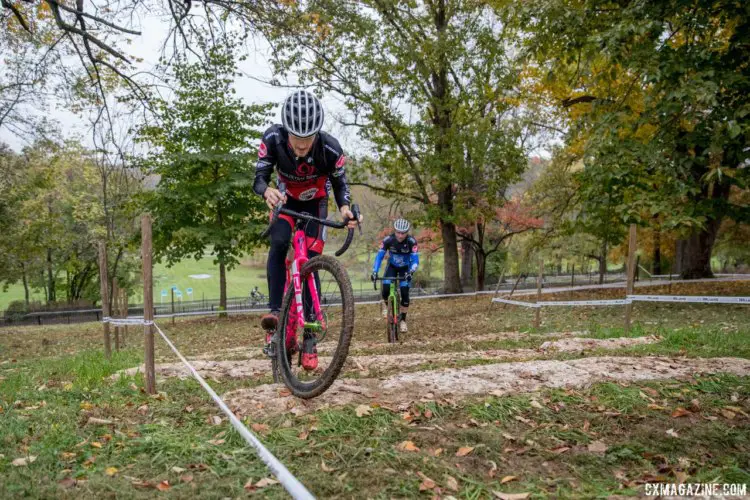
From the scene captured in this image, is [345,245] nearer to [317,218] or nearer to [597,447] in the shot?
[317,218]

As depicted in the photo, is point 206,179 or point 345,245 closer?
point 345,245

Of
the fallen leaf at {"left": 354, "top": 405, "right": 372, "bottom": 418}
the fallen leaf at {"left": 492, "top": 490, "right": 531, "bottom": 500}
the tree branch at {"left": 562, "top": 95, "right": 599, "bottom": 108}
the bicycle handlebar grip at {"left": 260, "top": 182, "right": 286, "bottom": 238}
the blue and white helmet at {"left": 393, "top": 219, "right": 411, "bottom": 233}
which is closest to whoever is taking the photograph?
the fallen leaf at {"left": 492, "top": 490, "right": 531, "bottom": 500}

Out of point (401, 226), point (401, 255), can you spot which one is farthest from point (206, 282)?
point (401, 226)

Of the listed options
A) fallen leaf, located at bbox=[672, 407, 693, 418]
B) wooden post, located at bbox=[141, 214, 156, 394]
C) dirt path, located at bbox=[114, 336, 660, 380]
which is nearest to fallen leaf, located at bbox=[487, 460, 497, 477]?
fallen leaf, located at bbox=[672, 407, 693, 418]

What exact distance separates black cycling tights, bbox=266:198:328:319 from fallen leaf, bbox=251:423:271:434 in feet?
3.66

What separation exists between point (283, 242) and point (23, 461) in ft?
7.99

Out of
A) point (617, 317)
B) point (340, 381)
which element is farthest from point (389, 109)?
point (340, 381)

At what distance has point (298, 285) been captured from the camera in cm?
444

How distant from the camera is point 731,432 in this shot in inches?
137

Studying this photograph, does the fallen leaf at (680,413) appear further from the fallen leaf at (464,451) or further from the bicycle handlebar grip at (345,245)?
the bicycle handlebar grip at (345,245)

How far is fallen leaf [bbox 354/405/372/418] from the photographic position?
3674mm

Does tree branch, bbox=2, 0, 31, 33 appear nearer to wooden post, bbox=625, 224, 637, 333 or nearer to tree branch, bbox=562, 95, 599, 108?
wooden post, bbox=625, 224, 637, 333

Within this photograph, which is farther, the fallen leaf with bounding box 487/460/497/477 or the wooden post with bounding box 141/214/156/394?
the wooden post with bounding box 141/214/156/394


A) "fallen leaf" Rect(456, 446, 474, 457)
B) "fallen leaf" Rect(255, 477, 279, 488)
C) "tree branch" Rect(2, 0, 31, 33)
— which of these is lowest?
"fallen leaf" Rect(456, 446, 474, 457)
